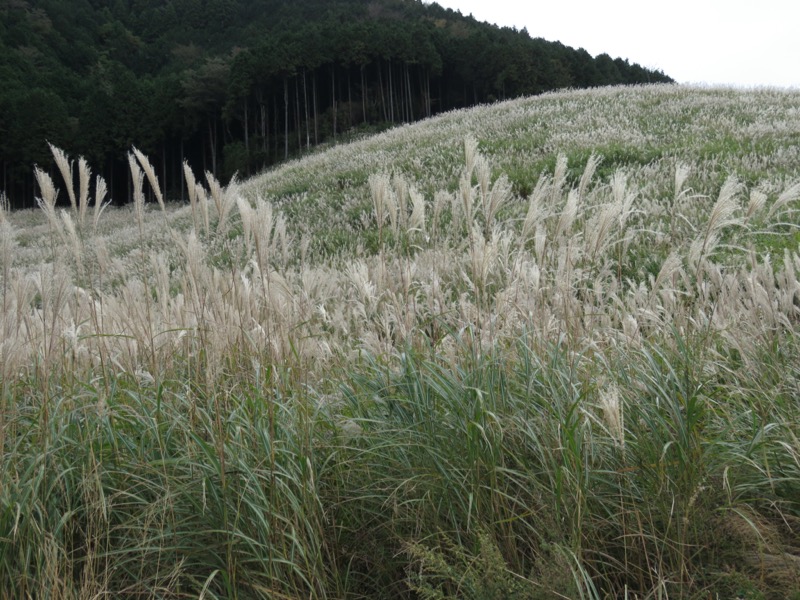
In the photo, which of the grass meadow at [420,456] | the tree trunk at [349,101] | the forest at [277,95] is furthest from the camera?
the tree trunk at [349,101]

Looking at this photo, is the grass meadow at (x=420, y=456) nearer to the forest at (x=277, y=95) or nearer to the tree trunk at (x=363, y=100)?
the forest at (x=277, y=95)

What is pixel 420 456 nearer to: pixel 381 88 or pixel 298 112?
pixel 298 112

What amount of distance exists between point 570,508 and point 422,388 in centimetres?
88

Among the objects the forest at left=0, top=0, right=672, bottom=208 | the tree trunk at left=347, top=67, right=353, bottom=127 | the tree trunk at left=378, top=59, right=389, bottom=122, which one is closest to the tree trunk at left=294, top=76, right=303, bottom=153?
the forest at left=0, top=0, right=672, bottom=208

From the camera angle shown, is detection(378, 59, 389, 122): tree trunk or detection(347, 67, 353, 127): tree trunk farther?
detection(347, 67, 353, 127): tree trunk

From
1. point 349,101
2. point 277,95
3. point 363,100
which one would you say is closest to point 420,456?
point 363,100

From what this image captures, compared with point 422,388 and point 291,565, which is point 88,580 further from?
point 422,388

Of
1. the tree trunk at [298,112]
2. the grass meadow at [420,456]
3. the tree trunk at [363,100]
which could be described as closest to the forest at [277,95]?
the tree trunk at [298,112]

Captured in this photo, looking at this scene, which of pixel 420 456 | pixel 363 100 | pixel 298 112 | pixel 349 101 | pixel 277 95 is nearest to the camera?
pixel 420 456

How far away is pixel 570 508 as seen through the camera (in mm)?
2299

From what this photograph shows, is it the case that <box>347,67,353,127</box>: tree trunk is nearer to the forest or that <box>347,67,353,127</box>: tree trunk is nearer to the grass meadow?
the forest

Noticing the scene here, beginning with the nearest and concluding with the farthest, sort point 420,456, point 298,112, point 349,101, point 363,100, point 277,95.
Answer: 1. point 420,456
2. point 298,112
3. point 363,100
4. point 349,101
5. point 277,95

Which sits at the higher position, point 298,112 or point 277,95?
point 277,95

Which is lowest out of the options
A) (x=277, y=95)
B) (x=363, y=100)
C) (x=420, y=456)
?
(x=420, y=456)
